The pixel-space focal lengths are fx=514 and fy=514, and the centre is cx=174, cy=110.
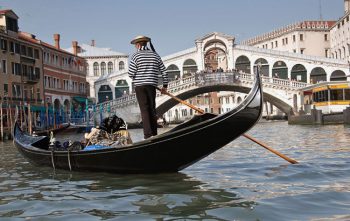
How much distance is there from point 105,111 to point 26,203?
20217mm

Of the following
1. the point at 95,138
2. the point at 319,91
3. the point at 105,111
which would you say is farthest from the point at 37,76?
the point at 95,138

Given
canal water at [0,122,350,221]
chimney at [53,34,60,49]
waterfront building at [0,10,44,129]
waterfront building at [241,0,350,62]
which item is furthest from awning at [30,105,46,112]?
waterfront building at [241,0,350,62]

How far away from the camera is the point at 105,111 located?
23.3 m

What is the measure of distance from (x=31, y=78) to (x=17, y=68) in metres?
1.10

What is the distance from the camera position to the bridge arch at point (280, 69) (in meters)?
27.8

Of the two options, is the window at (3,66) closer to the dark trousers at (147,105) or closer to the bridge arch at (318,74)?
the dark trousers at (147,105)

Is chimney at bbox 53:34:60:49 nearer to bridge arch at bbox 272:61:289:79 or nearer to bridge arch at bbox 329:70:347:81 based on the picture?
bridge arch at bbox 272:61:289:79

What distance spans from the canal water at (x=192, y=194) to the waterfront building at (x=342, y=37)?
26281mm

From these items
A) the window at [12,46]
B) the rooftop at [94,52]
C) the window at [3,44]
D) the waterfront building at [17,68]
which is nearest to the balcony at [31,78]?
the waterfront building at [17,68]

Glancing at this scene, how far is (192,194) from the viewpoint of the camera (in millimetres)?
3270

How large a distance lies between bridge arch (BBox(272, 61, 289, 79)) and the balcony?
13.1 metres

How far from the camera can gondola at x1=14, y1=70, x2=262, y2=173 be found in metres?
3.60

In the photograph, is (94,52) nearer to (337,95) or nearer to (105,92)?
(105,92)

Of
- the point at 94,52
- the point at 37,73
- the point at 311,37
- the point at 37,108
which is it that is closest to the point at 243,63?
the point at 311,37
